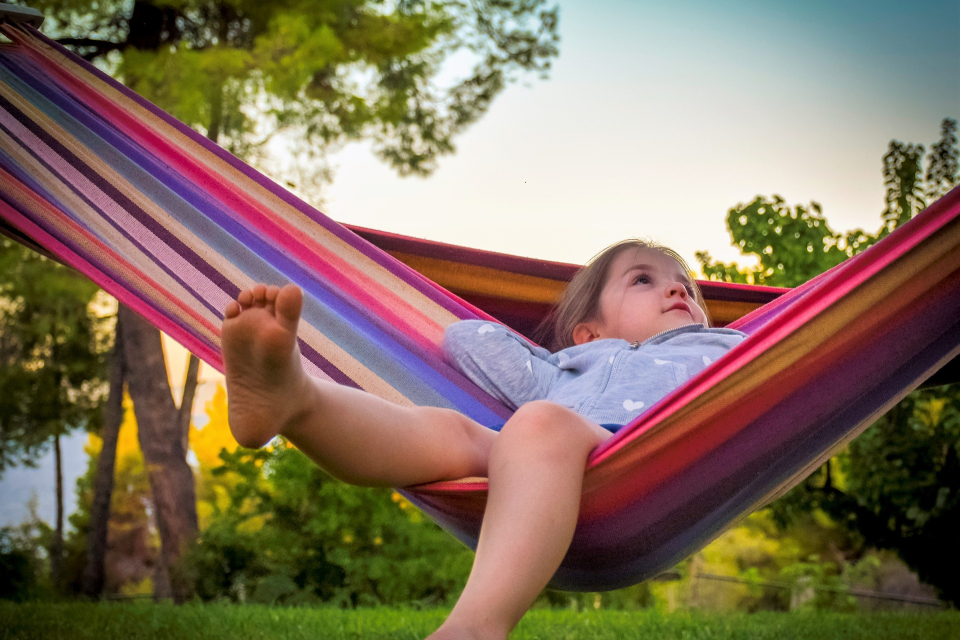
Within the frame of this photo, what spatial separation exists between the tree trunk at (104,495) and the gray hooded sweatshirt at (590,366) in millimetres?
4441

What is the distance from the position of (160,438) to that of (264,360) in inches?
164

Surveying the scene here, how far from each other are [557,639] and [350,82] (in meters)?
4.13

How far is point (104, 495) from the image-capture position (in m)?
5.44

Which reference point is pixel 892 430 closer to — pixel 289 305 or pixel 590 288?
pixel 590 288

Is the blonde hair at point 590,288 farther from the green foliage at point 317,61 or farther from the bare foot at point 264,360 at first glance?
the green foliage at point 317,61

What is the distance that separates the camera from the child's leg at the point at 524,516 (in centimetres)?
79

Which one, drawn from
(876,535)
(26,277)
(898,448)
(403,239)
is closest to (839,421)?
A: (403,239)

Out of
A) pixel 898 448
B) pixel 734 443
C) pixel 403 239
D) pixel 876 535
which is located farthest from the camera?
pixel 876 535

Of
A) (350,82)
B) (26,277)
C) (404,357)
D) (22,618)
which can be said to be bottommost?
(22,618)

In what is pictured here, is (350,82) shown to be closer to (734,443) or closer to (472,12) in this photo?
(472,12)

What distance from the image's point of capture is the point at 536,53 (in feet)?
18.2

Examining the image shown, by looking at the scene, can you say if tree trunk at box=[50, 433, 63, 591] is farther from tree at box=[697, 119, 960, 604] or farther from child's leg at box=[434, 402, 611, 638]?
child's leg at box=[434, 402, 611, 638]

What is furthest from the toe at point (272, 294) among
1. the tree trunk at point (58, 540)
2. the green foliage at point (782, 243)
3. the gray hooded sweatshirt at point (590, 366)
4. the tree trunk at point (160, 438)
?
the tree trunk at point (58, 540)

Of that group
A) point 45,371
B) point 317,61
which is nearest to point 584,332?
point 317,61
